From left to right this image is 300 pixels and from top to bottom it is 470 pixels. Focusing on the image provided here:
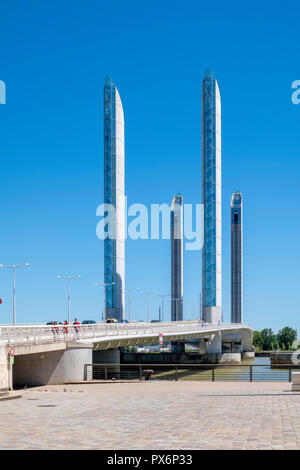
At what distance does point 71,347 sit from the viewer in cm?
3825

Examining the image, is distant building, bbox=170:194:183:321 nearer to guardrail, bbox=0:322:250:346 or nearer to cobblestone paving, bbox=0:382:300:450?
Result: guardrail, bbox=0:322:250:346

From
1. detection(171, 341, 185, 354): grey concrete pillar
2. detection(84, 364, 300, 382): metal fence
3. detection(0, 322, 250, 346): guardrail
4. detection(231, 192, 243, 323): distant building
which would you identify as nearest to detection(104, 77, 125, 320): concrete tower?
detection(171, 341, 185, 354): grey concrete pillar

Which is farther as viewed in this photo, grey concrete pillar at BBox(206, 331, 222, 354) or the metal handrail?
grey concrete pillar at BBox(206, 331, 222, 354)

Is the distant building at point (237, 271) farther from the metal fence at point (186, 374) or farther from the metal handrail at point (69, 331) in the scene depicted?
the metal fence at point (186, 374)

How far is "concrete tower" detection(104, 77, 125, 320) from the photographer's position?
140000mm

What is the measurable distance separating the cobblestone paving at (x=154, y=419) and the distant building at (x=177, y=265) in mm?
149056

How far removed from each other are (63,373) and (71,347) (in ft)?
6.19

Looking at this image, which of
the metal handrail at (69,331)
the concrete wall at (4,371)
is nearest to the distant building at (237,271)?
the metal handrail at (69,331)

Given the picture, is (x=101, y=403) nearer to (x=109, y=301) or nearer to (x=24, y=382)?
(x=24, y=382)

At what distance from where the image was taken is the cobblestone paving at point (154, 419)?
1402 cm

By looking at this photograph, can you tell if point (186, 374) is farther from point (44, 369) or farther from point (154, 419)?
point (154, 419)

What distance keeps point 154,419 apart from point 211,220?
123997mm

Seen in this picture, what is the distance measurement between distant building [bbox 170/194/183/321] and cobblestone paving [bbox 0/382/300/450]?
149 meters
